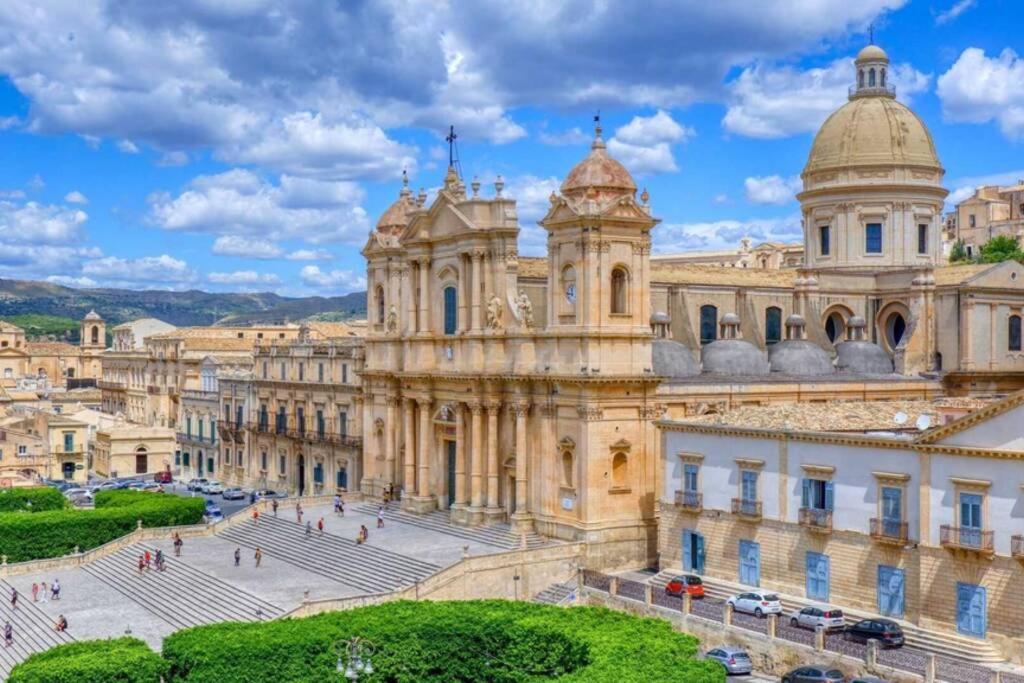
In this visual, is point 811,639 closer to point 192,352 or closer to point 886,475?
point 886,475

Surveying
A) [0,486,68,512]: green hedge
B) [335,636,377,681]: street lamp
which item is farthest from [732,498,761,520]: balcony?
[0,486,68,512]: green hedge

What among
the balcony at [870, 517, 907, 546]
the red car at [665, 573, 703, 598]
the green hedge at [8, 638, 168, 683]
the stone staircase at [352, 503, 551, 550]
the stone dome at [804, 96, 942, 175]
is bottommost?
the green hedge at [8, 638, 168, 683]

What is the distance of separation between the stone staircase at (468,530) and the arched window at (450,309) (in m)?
8.36

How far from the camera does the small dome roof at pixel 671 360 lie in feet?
175

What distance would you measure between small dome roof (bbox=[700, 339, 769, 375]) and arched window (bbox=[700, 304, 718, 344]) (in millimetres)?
1525

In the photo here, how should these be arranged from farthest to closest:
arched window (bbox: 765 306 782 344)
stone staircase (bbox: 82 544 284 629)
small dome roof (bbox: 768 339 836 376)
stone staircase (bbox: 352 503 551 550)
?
arched window (bbox: 765 306 782 344), small dome roof (bbox: 768 339 836 376), stone staircase (bbox: 352 503 551 550), stone staircase (bbox: 82 544 284 629)

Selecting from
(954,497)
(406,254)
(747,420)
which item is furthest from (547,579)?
(406,254)

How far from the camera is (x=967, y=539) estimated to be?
34.7 metres

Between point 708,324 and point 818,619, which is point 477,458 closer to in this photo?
point 708,324

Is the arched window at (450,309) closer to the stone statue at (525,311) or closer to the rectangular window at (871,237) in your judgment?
the stone statue at (525,311)

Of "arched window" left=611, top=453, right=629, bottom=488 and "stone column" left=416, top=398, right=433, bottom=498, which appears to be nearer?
"arched window" left=611, top=453, right=629, bottom=488

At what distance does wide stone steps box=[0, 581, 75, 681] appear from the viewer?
1630 inches

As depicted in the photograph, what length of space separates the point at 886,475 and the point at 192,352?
71.0 meters

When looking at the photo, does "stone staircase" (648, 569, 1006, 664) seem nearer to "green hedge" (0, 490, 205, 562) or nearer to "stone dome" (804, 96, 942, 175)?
"green hedge" (0, 490, 205, 562)
